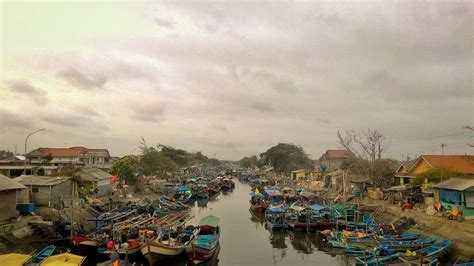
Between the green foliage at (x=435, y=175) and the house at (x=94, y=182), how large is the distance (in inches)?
1334

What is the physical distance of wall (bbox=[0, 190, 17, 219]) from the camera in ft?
77.3

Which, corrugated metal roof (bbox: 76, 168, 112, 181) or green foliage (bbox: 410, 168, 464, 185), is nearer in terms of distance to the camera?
green foliage (bbox: 410, 168, 464, 185)

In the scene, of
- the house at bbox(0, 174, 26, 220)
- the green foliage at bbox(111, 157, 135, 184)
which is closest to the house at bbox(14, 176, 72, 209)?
the house at bbox(0, 174, 26, 220)

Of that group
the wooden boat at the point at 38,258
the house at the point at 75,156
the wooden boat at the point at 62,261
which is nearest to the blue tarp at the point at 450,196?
the wooden boat at the point at 62,261

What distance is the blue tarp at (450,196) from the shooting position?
2607cm

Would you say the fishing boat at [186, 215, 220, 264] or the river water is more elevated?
the fishing boat at [186, 215, 220, 264]

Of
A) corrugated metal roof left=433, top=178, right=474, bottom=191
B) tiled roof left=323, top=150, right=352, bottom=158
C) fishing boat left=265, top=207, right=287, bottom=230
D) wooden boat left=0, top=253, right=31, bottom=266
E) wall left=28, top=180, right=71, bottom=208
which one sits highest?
tiled roof left=323, top=150, right=352, bottom=158

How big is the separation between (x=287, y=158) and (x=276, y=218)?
6931cm

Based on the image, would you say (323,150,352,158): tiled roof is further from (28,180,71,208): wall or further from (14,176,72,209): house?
(28,180,71,208): wall

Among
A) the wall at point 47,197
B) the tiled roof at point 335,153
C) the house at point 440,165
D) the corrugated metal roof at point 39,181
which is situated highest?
the tiled roof at point 335,153

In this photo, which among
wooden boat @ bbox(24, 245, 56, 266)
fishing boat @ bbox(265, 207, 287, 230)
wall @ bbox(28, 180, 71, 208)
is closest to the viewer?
wooden boat @ bbox(24, 245, 56, 266)

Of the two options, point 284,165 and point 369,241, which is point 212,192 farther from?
point 369,241

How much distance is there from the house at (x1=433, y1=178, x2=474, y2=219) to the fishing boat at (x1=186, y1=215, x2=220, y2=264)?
1788cm

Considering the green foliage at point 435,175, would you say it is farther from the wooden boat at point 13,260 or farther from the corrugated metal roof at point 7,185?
the corrugated metal roof at point 7,185
